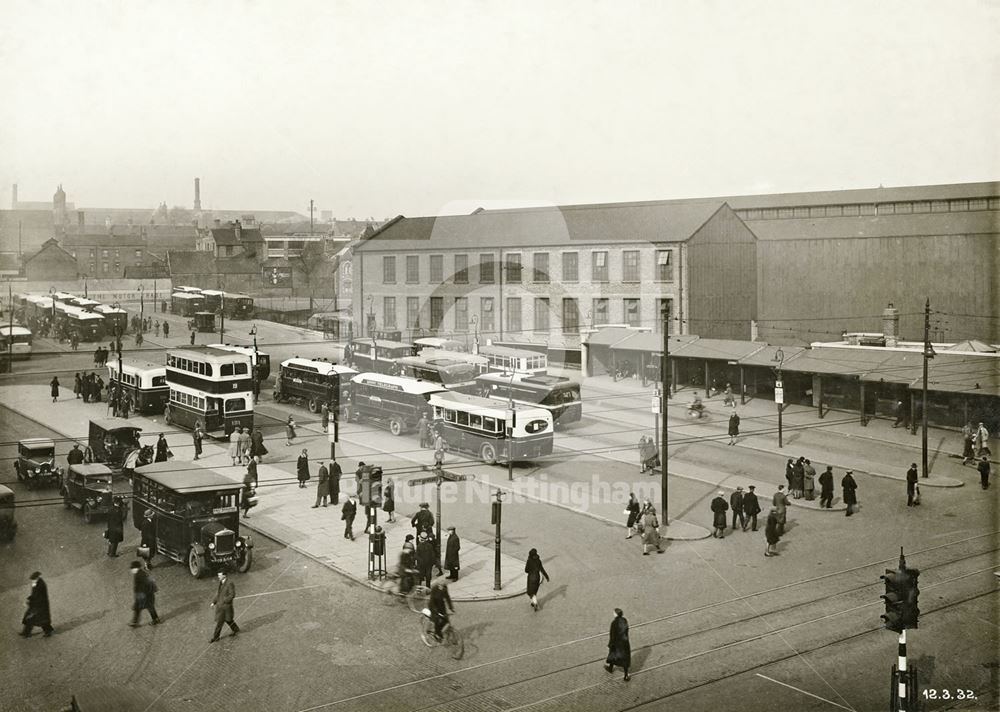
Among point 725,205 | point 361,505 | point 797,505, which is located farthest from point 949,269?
point 361,505

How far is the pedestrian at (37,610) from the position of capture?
16688 millimetres

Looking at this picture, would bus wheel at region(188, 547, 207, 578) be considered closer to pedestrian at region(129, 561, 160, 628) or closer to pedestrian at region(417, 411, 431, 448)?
pedestrian at region(129, 561, 160, 628)

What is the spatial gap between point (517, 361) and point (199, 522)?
79.4 feet

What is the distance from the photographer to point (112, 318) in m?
52.6

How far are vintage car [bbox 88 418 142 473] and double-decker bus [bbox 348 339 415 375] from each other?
15.7 metres

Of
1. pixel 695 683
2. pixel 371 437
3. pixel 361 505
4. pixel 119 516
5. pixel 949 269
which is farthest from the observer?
pixel 949 269

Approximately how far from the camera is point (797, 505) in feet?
90.6

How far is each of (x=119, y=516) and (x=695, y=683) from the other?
1496cm

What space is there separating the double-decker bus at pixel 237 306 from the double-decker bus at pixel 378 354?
1420 cm

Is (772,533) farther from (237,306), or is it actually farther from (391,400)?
(237,306)

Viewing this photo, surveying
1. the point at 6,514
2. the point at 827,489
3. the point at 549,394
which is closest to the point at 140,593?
the point at 6,514

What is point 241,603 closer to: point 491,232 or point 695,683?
point 695,683

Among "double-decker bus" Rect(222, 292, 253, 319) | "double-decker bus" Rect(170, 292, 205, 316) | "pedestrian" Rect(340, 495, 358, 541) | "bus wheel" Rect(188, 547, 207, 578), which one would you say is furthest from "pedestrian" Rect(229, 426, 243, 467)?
"double-decker bus" Rect(222, 292, 253, 319)

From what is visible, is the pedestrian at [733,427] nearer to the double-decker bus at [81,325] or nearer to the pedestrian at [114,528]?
the pedestrian at [114,528]
